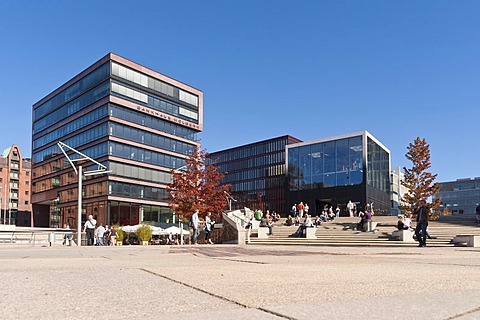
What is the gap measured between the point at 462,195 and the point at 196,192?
12728cm

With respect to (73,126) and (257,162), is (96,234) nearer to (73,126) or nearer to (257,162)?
(73,126)

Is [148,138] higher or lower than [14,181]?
higher

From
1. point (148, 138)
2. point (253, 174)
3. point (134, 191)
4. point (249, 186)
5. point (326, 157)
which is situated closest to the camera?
point (326, 157)

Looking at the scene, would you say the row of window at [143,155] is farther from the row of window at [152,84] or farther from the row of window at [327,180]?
the row of window at [327,180]

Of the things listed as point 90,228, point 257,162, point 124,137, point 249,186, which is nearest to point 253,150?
point 257,162

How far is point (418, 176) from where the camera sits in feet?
176

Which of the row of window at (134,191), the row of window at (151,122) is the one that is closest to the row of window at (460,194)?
the row of window at (151,122)

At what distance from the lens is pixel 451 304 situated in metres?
3.77

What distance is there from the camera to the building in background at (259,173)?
120 meters

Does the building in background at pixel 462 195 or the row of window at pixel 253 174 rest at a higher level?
the row of window at pixel 253 174

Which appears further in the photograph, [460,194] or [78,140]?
[460,194]

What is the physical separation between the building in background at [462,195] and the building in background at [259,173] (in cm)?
5608

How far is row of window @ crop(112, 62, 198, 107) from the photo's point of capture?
70938 millimetres

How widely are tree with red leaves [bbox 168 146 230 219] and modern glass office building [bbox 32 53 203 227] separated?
86.4 feet
